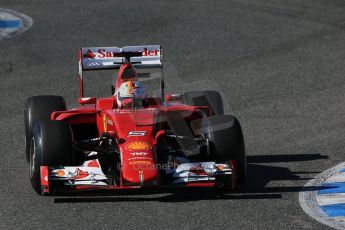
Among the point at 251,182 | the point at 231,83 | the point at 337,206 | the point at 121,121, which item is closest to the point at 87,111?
the point at 121,121

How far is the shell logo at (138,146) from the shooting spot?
11.3 m

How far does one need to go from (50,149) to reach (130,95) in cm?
163

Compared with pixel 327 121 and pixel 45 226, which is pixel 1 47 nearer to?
pixel 327 121

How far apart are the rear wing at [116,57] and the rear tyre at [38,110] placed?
0.52 metres

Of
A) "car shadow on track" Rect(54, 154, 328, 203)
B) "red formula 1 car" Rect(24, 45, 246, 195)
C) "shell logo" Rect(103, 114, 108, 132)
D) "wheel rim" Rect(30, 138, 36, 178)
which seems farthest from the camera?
"shell logo" Rect(103, 114, 108, 132)

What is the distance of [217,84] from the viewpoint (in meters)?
17.5

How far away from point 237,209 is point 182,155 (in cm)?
136

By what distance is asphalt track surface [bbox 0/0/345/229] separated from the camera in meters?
10.8

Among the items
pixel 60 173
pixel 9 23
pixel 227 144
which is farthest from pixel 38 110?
pixel 9 23

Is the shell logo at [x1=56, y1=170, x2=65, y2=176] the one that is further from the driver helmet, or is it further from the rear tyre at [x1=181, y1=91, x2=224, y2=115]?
the rear tyre at [x1=181, y1=91, x2=224, y2=115]

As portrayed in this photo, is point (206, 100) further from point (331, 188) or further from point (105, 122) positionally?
point (331, 188)

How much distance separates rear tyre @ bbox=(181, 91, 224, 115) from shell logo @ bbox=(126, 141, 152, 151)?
2138 millimetres

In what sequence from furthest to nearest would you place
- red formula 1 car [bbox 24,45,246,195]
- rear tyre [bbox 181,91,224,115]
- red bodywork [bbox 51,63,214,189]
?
rear tyre [bbox 181,91,224,115] → red formula 1 car [bbox 24,45,246,195] → red bodywork [bbox 51,63,214,189]

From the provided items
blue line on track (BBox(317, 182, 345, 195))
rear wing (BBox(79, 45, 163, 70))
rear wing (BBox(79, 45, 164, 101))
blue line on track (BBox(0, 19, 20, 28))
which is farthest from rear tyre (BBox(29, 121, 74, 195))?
blue line on track (BBox(0, 19, 20, 28))
